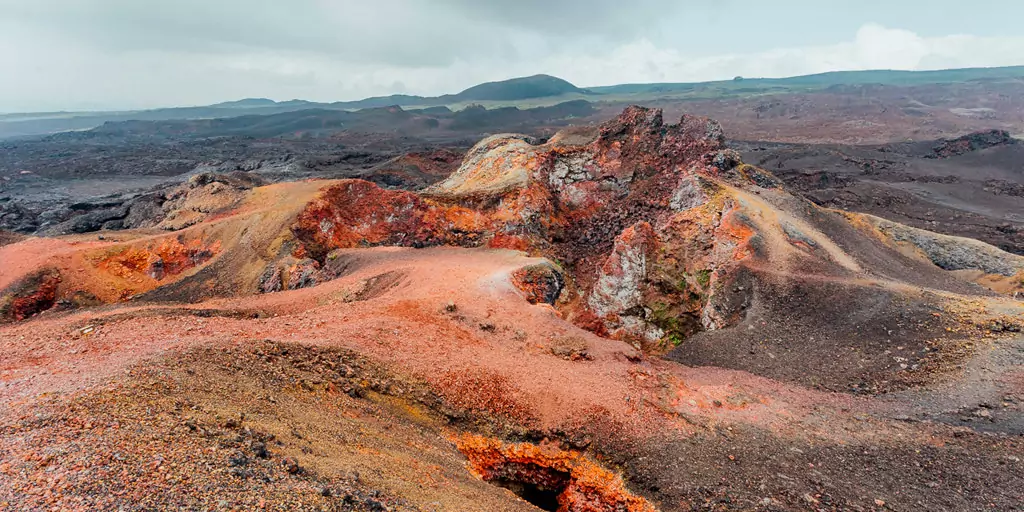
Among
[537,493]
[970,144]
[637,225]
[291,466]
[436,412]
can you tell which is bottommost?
[537,493]

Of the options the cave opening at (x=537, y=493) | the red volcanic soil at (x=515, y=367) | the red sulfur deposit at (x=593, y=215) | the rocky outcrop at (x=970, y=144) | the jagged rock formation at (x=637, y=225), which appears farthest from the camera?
the rocky outcrop at (x=970, y=144)

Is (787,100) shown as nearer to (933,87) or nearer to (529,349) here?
(933,87)

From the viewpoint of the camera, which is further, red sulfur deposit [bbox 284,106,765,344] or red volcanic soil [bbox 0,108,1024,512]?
red sulfur deposit [bbox 284,106,765,344]

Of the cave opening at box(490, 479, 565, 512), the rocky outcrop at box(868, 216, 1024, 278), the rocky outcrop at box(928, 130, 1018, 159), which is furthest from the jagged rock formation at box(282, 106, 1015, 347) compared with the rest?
the rocky outcrop at box(928, 130, 1018, 159)

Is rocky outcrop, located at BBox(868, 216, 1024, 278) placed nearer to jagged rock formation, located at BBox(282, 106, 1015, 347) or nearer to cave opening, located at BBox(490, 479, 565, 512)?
jagged rock formation, located at BBox(282, 106, 1015, 347)

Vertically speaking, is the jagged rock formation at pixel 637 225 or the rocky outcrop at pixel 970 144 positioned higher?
the rocky outcrop at pixel 970 144

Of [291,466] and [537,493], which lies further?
[537,493]

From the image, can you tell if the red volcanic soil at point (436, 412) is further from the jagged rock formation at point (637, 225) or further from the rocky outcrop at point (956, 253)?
the rocky outcrop at point (956, 253)

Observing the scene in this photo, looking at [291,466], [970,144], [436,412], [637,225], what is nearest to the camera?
[291,466]

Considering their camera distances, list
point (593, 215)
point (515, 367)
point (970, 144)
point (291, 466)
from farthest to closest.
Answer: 1. point (970, 144)
2. point (593, 215)
3. point (515, 367)
4. point (291, 466)

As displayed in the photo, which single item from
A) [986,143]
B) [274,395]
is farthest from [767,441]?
[986,143]

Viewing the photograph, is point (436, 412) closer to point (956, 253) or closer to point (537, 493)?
point (537, 493)

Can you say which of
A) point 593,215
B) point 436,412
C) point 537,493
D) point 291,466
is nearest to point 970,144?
point 593,215

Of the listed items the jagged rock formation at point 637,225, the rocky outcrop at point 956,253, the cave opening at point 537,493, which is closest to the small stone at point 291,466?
the cave opening at point 537,493
